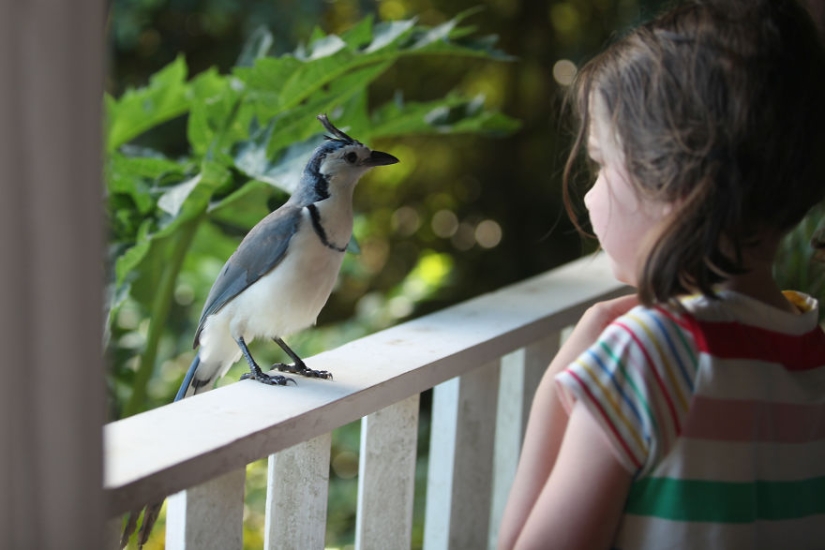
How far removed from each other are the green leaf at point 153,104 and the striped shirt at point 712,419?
1251 mm

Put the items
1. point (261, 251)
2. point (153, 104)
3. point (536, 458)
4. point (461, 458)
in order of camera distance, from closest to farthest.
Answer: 1. point (536, 458)
2. point (261, 251)
3. point (461, 458)
4. point (153, 104)

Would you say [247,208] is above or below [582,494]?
above

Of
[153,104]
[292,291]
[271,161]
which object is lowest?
[292,291]

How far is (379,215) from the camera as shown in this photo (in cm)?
341

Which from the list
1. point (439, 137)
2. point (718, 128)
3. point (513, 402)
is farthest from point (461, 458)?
point (439, 137)

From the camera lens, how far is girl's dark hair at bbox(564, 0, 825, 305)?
726 millimetres

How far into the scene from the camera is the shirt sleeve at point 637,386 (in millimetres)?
700

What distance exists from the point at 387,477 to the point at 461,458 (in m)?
0.22

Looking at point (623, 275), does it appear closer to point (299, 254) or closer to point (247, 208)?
point (299, 254)

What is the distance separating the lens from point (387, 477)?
43.9 inches

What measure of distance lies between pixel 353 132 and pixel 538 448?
0.92 metres

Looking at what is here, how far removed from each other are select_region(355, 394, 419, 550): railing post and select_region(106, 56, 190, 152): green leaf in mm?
935

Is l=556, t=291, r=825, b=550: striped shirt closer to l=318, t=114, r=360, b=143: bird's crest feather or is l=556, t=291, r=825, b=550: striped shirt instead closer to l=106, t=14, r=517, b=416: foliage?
l=318, t=114, r=360, b=143: bird's crest feather

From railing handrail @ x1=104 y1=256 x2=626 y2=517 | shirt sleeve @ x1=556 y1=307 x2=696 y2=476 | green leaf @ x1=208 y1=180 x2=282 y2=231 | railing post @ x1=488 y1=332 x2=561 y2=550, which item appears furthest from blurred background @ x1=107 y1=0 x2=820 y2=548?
shirt sleeve @ x1=556 y1=307 x2=696 y2=476
